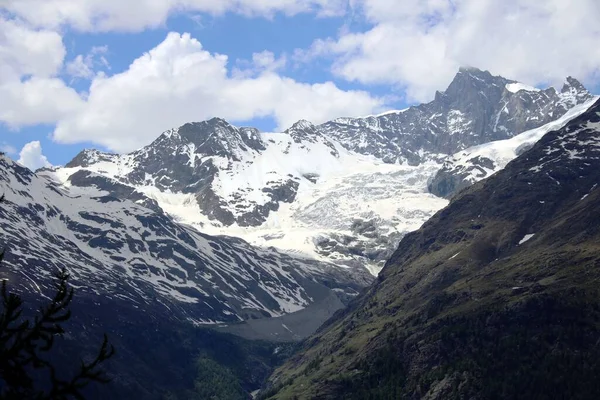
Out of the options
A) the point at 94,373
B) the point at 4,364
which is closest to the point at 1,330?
the point at 4,364

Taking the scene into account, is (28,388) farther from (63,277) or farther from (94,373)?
(63,277)

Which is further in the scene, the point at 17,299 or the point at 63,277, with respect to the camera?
the point at 63,277

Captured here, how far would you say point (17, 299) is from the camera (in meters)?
33.0

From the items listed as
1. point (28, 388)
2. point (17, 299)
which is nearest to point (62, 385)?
point (28, 388)

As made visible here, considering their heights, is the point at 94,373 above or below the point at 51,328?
below

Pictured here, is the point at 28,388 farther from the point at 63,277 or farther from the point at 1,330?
the point at 63,277

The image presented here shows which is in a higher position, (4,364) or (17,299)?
(17,299)

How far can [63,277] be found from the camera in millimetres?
35188

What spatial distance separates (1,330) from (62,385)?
297 cm

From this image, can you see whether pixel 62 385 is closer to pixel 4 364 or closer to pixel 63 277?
pixel 4 364

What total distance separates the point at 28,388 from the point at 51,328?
282cm

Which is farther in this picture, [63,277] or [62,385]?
[63,277]

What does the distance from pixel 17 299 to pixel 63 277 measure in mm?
2541

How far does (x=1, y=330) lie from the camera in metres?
32.0
